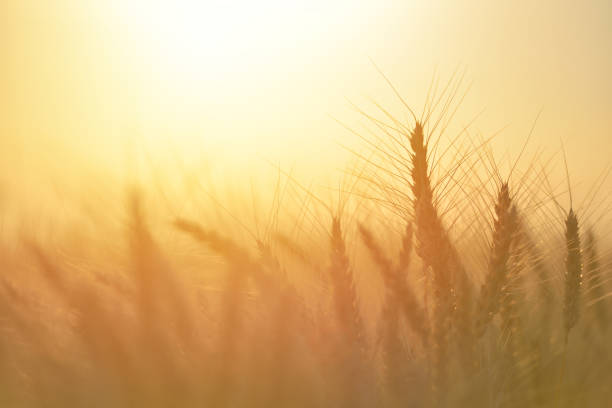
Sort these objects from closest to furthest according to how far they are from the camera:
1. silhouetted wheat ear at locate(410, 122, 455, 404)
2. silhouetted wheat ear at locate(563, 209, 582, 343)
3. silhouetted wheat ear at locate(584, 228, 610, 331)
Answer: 1. silhouetted wheat ear at locate(410, 122, 455, 404)
2. silhouetted wheat ear at locate(563, 209, 582, 343)
3. silhouetted wheat ear at locate(584, 228, 610, 331)

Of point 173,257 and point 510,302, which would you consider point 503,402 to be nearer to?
point 510,302

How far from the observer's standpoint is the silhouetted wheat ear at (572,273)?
110 cm

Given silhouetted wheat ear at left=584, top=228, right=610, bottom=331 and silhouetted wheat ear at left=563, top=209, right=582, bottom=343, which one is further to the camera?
silhouetted wheat ear at left=584, top=228, right=610, bottom=331

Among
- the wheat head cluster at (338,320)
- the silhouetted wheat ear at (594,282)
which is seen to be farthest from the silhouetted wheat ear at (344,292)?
the silhouetted wheat ear at (594,282)

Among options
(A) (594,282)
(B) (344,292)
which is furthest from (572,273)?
(B) (344,292)

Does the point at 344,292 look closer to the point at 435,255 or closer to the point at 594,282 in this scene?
the point at 435,255

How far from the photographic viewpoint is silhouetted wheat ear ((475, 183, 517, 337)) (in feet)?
3.15

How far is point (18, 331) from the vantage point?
3.80ft

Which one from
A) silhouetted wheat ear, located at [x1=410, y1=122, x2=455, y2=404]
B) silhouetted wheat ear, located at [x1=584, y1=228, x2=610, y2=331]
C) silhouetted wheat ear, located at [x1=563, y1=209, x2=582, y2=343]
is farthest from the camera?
silhouetted wheat ear, located at [x1=584, y1=228, x2=610, y2=331]

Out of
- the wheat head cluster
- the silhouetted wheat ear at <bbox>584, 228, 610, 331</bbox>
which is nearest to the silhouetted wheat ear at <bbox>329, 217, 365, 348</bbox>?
the wheat head cluster

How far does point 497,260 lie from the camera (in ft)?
3.33

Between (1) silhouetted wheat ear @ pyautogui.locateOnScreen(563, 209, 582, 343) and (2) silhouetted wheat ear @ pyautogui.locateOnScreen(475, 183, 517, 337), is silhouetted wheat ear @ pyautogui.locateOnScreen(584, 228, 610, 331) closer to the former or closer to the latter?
(1) silhouetted wheat ear @ pyautogui.locateOnScreen(563, 209, 582, 343)

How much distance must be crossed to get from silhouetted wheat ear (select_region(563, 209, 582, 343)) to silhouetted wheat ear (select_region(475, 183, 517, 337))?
20 centimetres

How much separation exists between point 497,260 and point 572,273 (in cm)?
24
